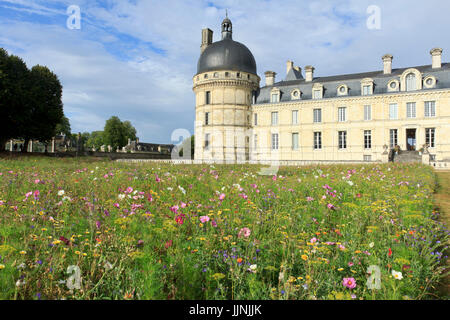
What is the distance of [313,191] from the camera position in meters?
5.89

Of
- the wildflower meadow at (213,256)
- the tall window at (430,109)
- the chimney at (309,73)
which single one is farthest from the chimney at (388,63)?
the wildflower meadow at (213,256)

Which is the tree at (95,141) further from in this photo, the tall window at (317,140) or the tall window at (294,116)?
the tall window at (317,140)

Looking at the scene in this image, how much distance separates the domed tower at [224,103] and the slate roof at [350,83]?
305cm

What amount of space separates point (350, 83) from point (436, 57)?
920cm

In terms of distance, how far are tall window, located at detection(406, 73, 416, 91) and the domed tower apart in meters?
19.6

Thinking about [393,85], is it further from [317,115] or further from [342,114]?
[317,115]

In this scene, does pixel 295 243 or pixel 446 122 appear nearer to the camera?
pixel 295 243

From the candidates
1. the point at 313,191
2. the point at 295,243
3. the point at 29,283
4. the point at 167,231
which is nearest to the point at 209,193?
the point at 313,191

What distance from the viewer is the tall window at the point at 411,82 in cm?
3184

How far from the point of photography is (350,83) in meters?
35.7

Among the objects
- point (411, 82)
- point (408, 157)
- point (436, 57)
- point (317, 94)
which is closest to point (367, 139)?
point (408, 157)

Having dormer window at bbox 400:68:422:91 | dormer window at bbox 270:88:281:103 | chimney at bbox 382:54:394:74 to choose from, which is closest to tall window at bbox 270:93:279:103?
dormer window at bbox 270:88:281:103
